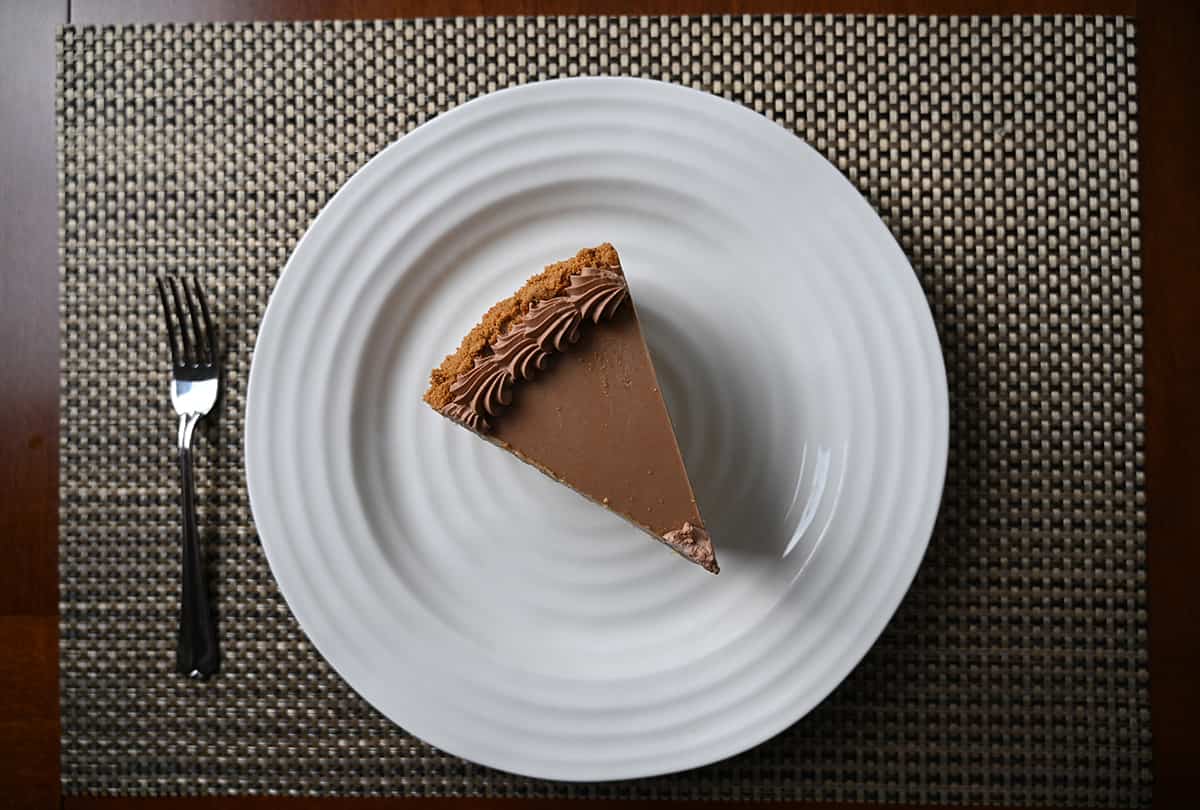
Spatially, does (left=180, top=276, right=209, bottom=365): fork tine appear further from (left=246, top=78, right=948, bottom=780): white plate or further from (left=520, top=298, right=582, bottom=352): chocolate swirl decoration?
(left=520, top=298, right=582, bottom=352): chocolate swirl decoration

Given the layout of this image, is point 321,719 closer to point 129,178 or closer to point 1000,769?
point 129,178

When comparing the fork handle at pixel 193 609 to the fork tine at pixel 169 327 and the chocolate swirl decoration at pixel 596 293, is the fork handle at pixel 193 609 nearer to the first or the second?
the fork tine at pixel 169 327

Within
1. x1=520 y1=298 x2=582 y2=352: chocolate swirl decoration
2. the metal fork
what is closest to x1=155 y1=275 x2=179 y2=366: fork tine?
the metal fork

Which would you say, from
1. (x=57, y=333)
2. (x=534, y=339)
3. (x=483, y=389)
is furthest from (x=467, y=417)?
(x=57, y=333)

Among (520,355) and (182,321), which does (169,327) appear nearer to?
(182,321)

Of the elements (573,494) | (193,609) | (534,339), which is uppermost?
(534,339)

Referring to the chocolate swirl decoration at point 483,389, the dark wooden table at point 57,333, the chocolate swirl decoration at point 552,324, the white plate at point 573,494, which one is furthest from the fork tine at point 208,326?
the chocolate swirl decoration at point 552,324
